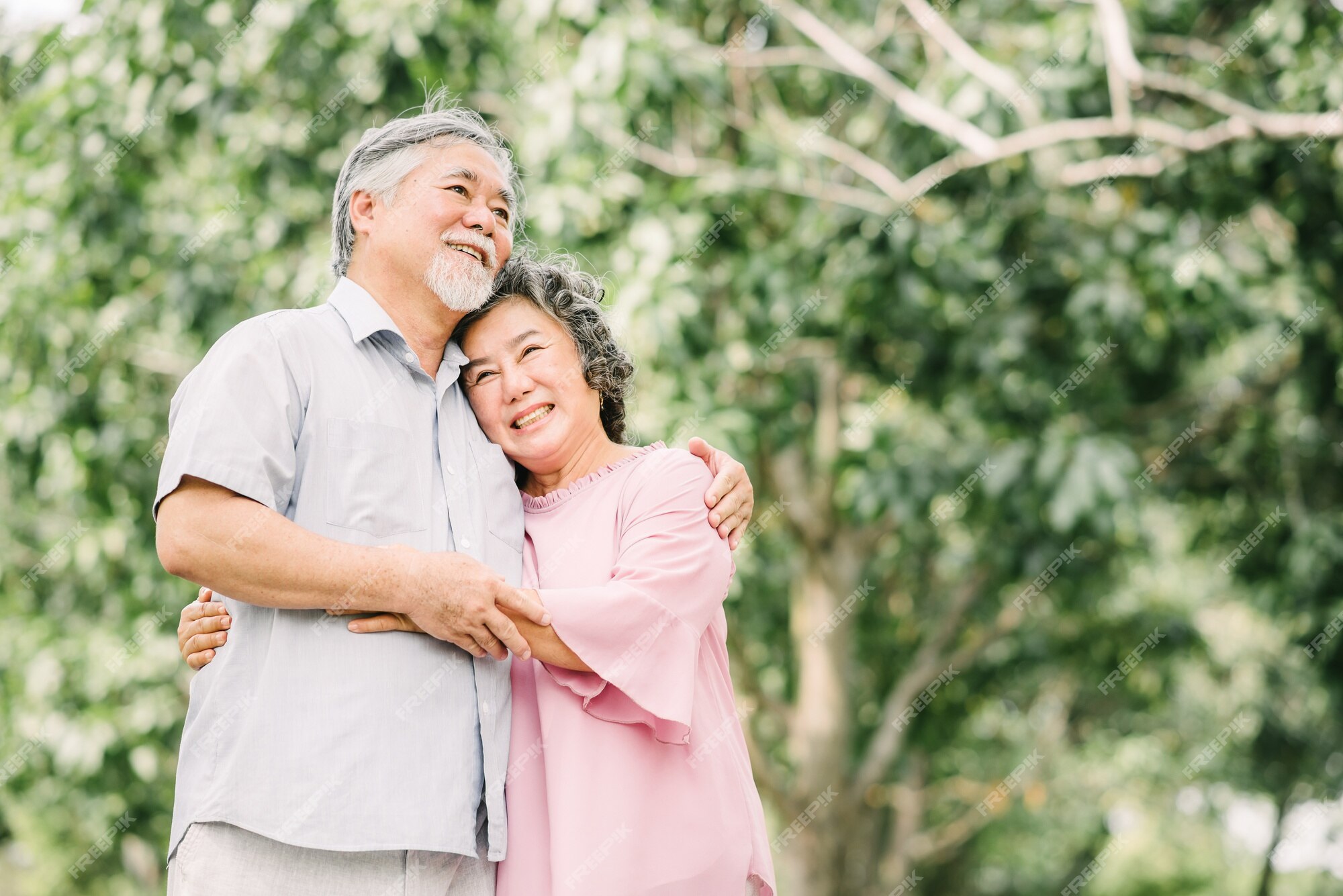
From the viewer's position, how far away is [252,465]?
1962 mm

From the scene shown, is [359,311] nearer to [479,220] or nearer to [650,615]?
[479,220]

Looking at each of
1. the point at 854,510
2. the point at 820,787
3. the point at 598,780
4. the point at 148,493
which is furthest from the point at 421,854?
the point at 820,787

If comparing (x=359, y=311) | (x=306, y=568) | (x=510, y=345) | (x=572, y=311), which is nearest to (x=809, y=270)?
(x=572, y=311)

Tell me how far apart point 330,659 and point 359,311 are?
2.35ft

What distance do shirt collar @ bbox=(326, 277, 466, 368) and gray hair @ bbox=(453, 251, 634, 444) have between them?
0.24 m

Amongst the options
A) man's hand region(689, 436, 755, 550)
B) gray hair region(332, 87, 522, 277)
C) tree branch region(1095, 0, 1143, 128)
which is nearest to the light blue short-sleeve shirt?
Result: gray hair region(332, 87, 522, 277)

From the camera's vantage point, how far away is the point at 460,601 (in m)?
2.03

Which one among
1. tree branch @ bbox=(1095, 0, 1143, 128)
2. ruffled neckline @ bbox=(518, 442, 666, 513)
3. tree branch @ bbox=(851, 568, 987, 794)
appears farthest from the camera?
tree branch @ bbox=(851, 568, 987, 794)

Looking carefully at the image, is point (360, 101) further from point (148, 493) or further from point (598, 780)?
point (598, 780)

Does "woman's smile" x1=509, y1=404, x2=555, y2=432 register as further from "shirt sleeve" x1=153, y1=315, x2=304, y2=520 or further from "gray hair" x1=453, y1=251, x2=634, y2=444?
"shirt sleeve" x1=153, y1=315, x2=304, y2=520

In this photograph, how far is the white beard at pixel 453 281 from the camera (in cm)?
241

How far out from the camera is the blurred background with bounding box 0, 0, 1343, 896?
477cm

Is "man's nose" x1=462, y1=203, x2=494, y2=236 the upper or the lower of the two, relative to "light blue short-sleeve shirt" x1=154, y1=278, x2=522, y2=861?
upper

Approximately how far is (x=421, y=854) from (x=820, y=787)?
542cm
